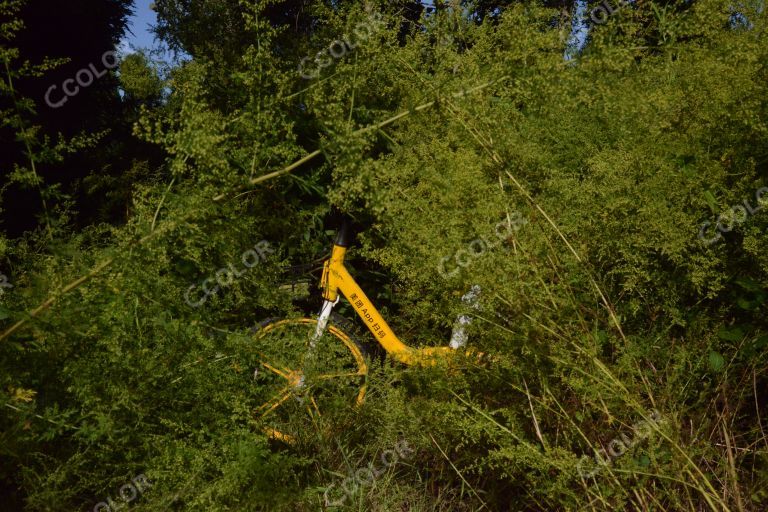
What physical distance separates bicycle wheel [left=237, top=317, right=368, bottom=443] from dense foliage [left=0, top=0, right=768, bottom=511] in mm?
81

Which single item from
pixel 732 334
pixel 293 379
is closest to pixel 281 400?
pixel 293 379

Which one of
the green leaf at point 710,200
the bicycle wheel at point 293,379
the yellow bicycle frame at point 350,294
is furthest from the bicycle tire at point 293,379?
the green leaf at point 710,200

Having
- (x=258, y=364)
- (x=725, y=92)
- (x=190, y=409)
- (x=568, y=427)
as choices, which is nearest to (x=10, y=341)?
(x=190, y=409)

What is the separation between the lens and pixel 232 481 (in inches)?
85.8

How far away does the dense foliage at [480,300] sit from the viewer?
2020mm

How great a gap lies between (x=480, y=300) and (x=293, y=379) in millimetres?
973

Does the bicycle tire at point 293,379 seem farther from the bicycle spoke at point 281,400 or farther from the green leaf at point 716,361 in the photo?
the green leaf at point 716,361

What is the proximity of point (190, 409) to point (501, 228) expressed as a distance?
144 cm

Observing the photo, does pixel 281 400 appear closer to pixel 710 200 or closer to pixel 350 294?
pixel 350 294

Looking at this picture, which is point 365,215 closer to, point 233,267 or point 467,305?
point 233,267

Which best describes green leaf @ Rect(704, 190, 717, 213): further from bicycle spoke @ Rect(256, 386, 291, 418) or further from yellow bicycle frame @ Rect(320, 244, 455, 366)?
bicycle spoke @ Rect(256, 386, 291, 418)

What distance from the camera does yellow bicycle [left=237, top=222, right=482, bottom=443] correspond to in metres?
2.62

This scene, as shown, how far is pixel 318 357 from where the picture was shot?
280 cm

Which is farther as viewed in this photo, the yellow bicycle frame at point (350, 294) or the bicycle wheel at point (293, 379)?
the yellow bicycle frame at point (350, 294)
